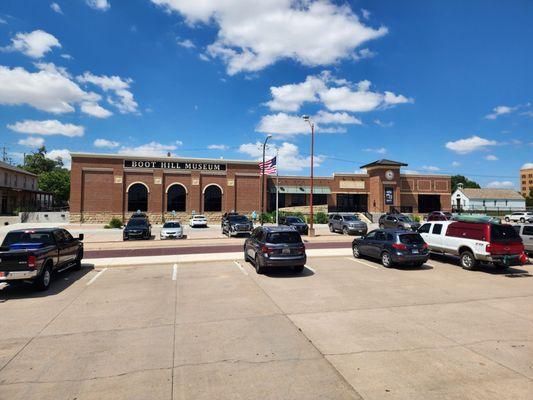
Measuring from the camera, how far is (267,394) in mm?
4598

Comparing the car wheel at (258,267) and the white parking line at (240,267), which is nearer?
the car wheel at (258,267)

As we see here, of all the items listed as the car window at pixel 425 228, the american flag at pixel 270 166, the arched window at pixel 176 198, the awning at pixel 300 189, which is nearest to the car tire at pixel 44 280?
the car window at pixel 425 228

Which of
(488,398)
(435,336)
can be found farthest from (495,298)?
(488,398)

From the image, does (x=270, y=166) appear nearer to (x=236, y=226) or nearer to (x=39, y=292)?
(x=236, y=226)

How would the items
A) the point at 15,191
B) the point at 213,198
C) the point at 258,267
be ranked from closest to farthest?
the point at 258,267 → the point at 213,198 → the point at 15,191

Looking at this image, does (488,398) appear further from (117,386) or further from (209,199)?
(209,199)

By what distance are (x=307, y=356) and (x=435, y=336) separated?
2685 millimetres

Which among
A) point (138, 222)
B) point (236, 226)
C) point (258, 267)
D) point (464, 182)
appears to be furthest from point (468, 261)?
point (464, 182)

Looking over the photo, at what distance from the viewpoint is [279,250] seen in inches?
498

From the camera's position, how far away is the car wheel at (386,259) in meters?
14.3

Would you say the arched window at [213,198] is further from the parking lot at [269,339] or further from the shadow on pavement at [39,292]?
the parking lot at [269,339]

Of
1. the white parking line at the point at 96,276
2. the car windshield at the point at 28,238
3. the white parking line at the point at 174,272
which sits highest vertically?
the car windshield at the point at 28,238

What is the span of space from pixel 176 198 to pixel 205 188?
3.97 meters

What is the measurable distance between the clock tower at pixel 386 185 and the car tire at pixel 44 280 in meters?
48.9
